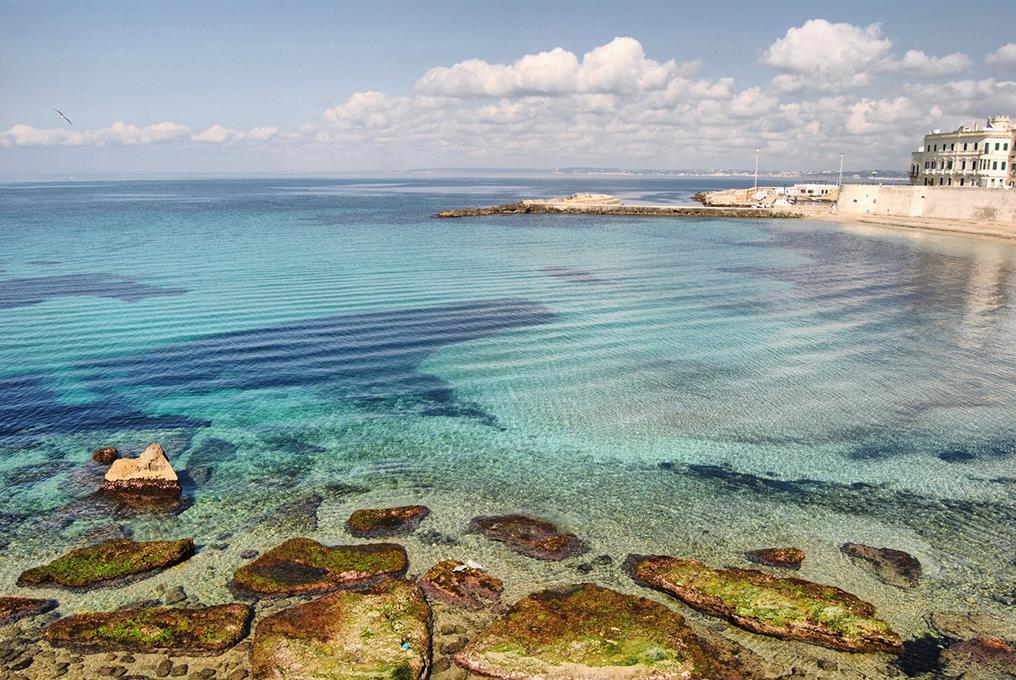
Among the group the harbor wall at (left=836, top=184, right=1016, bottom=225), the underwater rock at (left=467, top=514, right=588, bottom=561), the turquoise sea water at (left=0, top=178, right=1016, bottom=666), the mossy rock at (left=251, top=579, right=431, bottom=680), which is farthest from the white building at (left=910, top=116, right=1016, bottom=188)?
the mossy rock at (left=251, top=579, right=431, bottom=680)

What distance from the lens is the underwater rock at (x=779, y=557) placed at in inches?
661

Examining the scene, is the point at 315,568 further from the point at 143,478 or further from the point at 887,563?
the point at 887,563

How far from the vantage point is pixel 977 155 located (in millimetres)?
105188

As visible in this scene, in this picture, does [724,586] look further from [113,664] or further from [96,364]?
[96,364]

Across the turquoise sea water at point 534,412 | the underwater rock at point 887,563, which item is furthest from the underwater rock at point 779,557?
the underwater rock at point 887,563

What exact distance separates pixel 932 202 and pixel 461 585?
106544 mm

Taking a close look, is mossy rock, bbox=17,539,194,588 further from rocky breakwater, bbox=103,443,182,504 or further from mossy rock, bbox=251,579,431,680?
mossy rock, bbox=251,579,431,680

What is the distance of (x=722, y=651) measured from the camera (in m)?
13.6

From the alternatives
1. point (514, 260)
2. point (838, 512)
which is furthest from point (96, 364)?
point (514, 260)

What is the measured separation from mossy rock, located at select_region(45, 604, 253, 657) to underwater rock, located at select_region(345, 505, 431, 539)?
3.97m

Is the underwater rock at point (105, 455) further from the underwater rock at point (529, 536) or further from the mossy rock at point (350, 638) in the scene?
the underwater rock at point (529, 536)

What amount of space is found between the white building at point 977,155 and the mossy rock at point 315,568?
11640 cm

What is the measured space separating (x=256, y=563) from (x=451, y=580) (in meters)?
4.76

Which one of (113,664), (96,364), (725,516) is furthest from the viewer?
(96,364)
